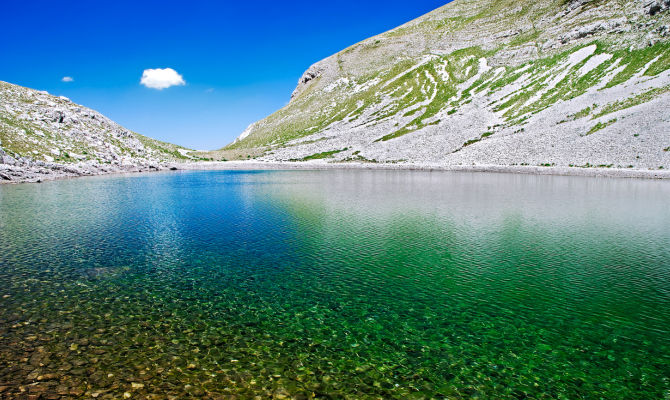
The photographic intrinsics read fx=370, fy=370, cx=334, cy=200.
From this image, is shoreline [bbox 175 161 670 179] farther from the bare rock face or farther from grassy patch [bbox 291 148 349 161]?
the bare rock face

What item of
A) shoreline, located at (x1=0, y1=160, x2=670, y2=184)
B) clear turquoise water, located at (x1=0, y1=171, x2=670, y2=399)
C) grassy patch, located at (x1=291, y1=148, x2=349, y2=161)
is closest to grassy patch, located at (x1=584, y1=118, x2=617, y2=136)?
shoreline, located at (x1=0, y1=160, x2=670, y2=184)

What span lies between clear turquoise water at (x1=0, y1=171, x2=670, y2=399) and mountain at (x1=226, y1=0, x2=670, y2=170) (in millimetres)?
65221

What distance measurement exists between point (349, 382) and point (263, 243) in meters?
18.9

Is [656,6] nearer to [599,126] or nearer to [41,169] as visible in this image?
[599,126]

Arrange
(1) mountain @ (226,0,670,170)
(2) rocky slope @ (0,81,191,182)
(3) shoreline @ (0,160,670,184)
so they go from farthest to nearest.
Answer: (1) mountain @ (226,0,670,170), (2) rocky slope @ (0,81,191,182), (3) shoreline @ (0,160,670,184)

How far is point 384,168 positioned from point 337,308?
10100 centimetres

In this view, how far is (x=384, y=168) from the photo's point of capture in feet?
384

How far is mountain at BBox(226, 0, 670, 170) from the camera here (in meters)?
91.5

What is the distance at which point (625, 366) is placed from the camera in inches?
547

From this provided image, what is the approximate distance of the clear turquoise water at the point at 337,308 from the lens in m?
12.9

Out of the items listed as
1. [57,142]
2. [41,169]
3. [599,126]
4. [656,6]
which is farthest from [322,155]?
[656,6]

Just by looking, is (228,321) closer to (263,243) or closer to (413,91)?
(263,243)

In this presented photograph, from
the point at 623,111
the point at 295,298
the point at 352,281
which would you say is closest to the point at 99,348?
the point at 295,298

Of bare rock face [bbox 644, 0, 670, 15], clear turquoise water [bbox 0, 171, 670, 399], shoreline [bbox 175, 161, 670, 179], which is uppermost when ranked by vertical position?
bare rock face [bbox 644, 0, 670, 15]
